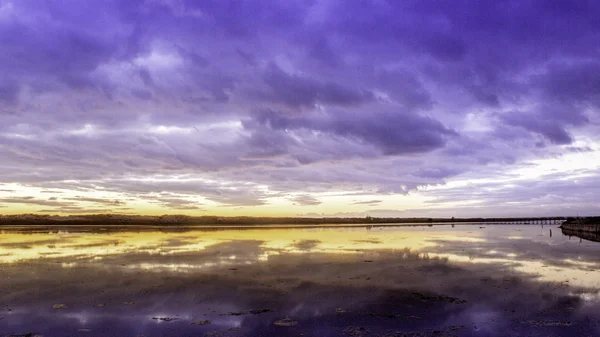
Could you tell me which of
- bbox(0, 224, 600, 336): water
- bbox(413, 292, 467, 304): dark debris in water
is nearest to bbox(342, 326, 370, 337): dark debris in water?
bbox(0, 224, 600, 336): water

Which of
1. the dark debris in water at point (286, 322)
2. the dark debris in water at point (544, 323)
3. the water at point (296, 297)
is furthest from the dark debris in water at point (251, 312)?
the dark debris in water at point (544, 323)

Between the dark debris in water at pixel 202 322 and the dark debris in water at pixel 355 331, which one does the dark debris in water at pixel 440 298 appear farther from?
the dark debris in water at pixel 202 322

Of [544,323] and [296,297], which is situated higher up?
[296,297]

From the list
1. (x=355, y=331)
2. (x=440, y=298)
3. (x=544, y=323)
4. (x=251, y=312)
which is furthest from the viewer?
(x=440, y=298)

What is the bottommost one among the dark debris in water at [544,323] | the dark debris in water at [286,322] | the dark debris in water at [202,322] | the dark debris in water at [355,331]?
the dark debris in water at [544,323]

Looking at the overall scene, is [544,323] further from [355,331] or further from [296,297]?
[296,297]

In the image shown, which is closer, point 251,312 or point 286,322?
point 286,322

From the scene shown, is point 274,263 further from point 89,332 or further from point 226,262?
point 89,332

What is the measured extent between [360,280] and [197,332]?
1095cm

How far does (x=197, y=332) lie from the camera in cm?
1251

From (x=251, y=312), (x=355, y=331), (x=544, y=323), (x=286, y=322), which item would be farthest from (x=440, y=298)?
(x=251, y=312)

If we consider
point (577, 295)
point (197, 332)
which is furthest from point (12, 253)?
point (577, 295)

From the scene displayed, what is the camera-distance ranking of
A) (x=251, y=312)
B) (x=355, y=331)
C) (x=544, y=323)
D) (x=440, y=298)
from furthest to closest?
(x=440, y=298) → (x=251, y=312) → (x=544, y=323) → (x=355, y=331)

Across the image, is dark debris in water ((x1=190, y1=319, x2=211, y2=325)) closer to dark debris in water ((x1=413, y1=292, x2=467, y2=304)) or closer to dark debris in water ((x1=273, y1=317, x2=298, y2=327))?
dark debris in water ((x1=273, y1=317, x2=298, y2=327))
